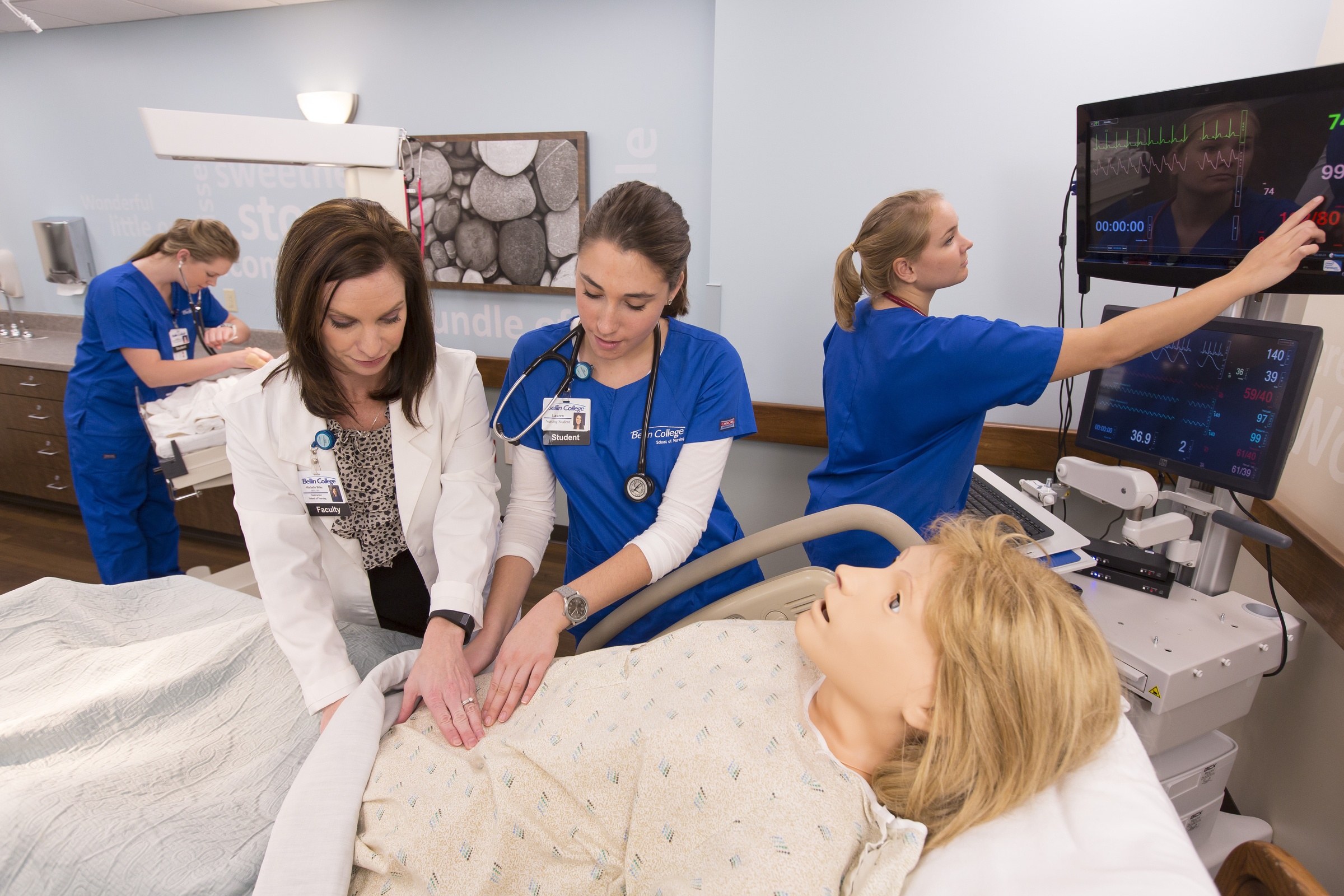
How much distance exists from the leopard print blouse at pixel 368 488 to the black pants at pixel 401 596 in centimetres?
6

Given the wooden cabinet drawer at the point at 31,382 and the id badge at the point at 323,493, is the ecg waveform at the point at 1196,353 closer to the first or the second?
the id badge at the point at 323,493

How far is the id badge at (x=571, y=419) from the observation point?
1.33 meters

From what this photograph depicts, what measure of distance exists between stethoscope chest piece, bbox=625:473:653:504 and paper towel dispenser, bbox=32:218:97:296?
4.08 m

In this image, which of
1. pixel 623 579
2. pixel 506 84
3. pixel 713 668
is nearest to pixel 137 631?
pixel 623 579

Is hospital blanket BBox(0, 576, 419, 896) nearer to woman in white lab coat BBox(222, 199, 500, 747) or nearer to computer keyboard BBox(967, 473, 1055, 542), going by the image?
woman in white lab coat BBox(222, 199, 500, 747)

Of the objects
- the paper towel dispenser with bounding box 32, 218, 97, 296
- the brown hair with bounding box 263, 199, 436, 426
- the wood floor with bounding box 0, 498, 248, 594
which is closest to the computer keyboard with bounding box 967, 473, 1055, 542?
the brown hair with bounding box 263, 199, 436, 426

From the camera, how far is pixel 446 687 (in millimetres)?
1084

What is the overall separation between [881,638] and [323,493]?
950 mm

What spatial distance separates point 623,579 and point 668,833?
1.41ft

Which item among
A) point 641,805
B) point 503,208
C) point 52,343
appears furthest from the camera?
point 52,343

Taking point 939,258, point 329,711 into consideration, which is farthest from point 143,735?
point 939,258

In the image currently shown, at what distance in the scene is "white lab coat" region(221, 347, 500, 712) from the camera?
1150mm

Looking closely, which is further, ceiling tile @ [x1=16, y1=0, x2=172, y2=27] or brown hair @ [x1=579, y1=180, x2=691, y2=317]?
ceiling tile @ [x1=16, y1=0, x2=172, y2=27]

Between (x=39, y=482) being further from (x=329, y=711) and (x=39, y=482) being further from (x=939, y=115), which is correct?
(x=939, y=115)
